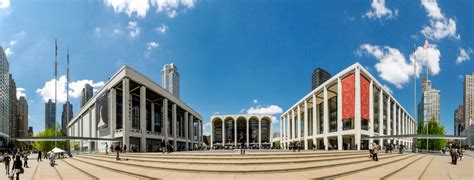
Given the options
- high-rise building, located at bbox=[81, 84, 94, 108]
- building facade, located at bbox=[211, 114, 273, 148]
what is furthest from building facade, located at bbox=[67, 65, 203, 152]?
building facade, located at bbox=[211, 114, 273, 148]

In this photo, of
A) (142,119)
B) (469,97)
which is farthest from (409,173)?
(469,97)

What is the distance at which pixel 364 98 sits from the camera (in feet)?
178

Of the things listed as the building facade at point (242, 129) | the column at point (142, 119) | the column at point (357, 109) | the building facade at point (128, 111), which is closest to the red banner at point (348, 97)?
the column at point (357, 109)

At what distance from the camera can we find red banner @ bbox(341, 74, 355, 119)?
53.6 meters

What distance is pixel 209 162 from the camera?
17703 millimetres

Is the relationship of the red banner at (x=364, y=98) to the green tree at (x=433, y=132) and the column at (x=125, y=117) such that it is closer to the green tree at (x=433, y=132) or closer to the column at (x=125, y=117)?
the green tree at (x=433, y=132)

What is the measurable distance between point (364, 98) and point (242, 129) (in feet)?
289

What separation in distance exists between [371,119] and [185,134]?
43230mm

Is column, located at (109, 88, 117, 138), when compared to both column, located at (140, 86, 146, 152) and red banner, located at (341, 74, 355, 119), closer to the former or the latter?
column, located at (140, 86, 146, 152)

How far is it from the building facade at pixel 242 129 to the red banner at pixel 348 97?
75.3 metres

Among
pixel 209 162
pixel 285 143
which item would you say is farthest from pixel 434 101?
pixel 209 162

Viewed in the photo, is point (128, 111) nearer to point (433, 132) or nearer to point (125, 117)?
point (125, 117)

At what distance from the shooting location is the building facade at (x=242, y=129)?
428 feet

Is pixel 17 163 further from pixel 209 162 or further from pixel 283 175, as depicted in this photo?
pixel 283 175
